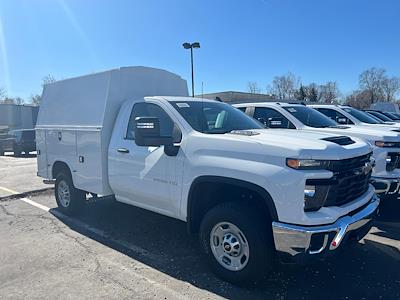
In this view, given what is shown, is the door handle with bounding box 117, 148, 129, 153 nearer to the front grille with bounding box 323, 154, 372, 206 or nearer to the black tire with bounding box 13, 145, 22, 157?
the front grille with bounding box 323, 154, 372, 206

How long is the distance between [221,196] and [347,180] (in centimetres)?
135

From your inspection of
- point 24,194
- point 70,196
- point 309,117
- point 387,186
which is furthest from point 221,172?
point 24,194

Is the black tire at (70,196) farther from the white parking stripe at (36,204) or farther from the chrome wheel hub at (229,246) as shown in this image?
the chrome wheel hub at (229,246)

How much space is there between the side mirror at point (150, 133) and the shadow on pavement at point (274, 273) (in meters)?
1.47

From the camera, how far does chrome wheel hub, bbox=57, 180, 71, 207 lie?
6.53 m

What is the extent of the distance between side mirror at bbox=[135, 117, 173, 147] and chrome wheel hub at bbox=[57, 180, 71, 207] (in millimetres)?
2889

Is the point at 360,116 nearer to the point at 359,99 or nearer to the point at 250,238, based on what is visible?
the point at 250,238

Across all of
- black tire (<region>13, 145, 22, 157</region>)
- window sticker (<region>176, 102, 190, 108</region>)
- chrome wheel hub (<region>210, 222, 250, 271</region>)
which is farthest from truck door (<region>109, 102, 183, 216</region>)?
black tire (<region>13, 145, 22, 157</region>)

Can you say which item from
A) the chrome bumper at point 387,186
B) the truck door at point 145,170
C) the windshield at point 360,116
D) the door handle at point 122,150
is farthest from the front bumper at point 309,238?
the windshield at point 360,116

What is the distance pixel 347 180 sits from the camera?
139 inches

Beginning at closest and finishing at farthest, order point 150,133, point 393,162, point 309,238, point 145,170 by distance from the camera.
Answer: point 309,238
point 150,133
point 145,170
point 393,162

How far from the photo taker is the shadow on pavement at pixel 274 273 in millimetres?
3650

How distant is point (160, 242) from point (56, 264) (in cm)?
138

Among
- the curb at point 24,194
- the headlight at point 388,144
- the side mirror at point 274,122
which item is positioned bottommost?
the curb at point 24,194
